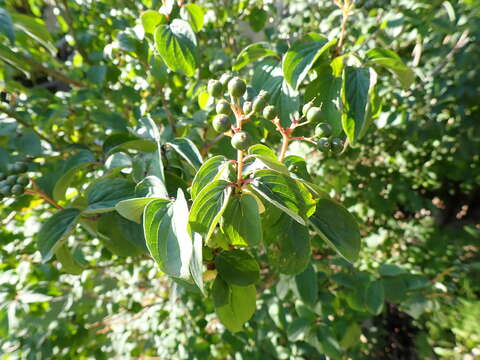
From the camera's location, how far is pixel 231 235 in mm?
607

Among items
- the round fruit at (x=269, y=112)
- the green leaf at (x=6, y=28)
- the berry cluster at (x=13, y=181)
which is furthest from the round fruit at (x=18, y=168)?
the round fruit at (x=269, y=112)

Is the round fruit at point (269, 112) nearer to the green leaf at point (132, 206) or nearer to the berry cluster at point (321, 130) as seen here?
the berry cluster at point (321, 130)

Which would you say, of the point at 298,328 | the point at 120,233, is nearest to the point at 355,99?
the point at 120,233

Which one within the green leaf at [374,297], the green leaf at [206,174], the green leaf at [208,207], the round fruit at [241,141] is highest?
the round fruit at [241,141]

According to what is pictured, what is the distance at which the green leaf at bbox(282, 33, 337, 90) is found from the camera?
70cm

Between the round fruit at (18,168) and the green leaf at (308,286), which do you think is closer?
the round fruit at (18,168)

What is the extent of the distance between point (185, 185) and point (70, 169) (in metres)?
0.31

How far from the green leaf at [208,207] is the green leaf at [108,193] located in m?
0.23

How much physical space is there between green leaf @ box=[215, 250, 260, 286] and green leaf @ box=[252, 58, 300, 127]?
1.01 ft

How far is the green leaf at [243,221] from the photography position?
22.1 inches

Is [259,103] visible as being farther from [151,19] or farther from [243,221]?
[151,19]

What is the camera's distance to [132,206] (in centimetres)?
59

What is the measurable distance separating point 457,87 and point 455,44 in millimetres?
240

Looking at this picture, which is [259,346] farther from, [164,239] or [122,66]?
[122,66]
